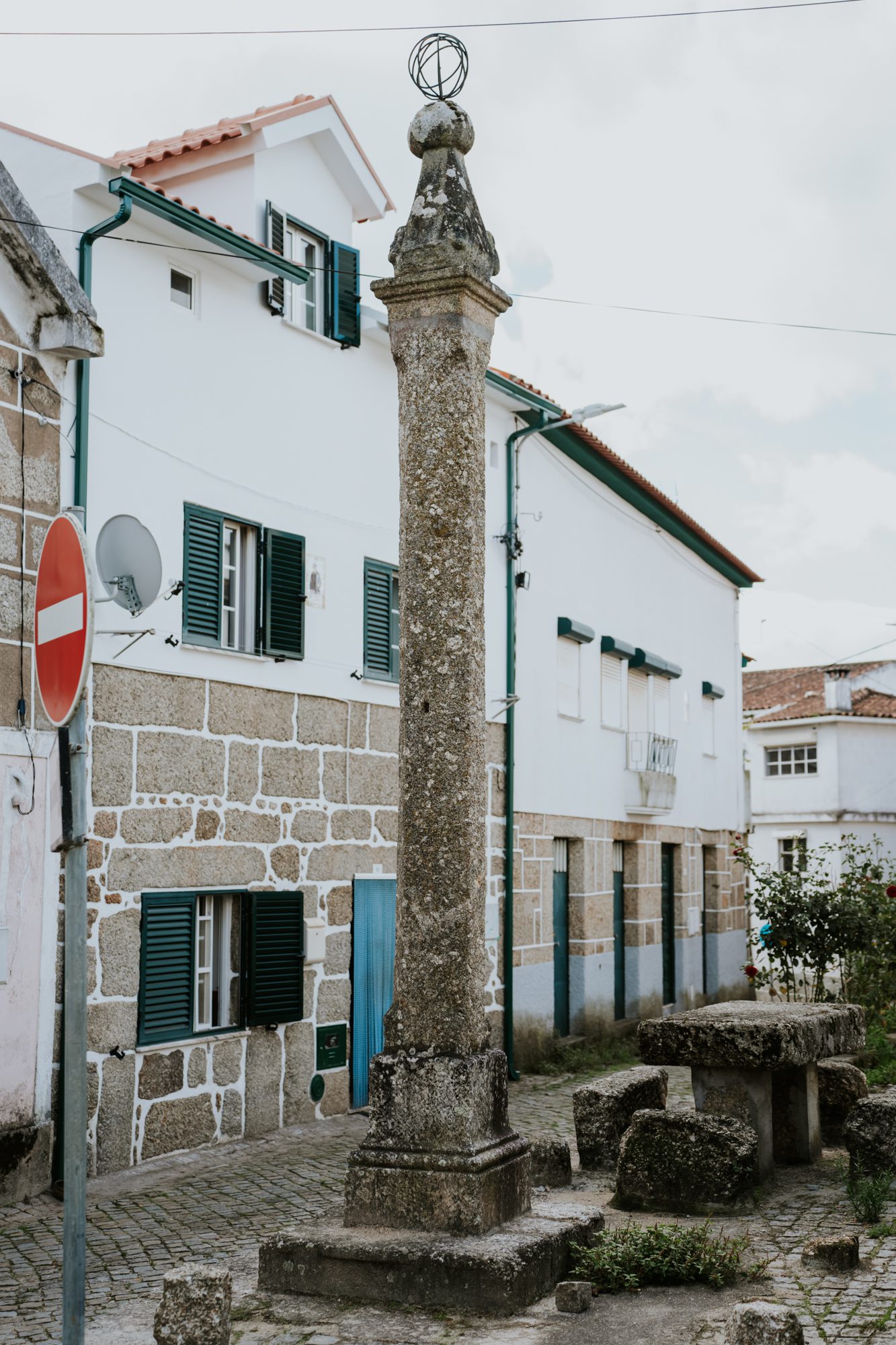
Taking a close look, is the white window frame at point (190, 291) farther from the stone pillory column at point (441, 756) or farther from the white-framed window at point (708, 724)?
the white-framed window at point (708, 724)

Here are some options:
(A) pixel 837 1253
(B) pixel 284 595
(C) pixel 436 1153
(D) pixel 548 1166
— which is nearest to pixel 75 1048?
(C) pixel 436 1153

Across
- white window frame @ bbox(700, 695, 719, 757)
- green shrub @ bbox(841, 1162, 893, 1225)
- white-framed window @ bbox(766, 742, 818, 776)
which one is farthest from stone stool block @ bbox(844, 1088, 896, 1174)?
white-framed window @ bbox(766, 742, 818, 776)

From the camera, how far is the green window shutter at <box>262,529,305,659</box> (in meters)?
11.3

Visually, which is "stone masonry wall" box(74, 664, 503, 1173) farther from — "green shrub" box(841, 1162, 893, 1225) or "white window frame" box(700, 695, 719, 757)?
"white window frame" box(700, 695, 719, 757)

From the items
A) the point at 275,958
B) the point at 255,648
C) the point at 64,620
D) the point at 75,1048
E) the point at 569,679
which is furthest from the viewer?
the point at 569,679

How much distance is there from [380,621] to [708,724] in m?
10.8

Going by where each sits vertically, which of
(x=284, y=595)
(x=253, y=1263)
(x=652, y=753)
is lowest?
(x=253, y=1263)

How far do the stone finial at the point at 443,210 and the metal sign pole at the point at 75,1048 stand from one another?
142 inches

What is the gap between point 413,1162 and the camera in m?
6.17

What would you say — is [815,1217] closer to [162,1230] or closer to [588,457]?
[162,1230]

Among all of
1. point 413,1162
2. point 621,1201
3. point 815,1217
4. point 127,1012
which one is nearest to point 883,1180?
point 815,1217

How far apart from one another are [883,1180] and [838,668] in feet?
102

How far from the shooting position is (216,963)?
10.8 metres

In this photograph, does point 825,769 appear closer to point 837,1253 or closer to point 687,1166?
point 687,1166
